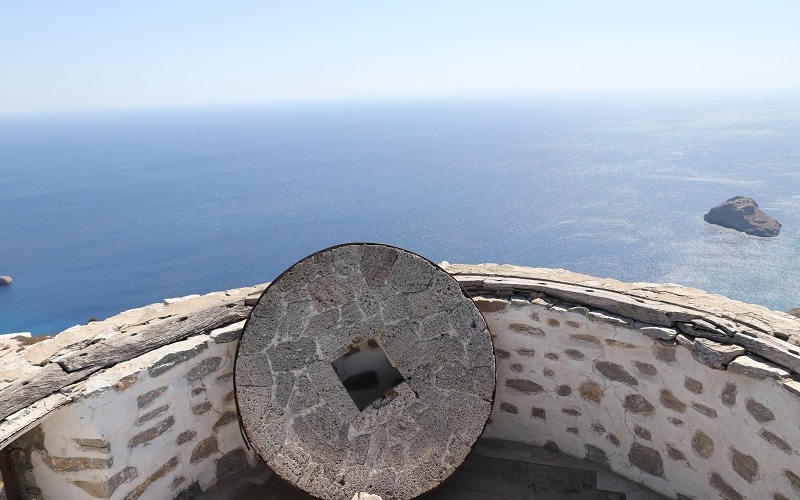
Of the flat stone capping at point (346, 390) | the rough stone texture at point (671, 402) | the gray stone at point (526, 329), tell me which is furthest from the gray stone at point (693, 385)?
the flat stone capping at point (346, 390)

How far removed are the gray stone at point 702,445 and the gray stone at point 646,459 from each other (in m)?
0.36

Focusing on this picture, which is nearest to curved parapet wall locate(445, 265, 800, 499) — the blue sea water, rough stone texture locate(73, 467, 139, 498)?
rough stone texture locate(73, 467, 139, 498)

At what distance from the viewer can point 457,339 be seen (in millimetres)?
4918

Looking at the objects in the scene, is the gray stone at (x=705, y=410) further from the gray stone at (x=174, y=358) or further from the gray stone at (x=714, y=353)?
the gray stone at (x=174, y=358)

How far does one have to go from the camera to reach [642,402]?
15.4 feet

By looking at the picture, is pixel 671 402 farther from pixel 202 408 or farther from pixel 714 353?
pixel 202 408

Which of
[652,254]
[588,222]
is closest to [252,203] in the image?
[588,222]

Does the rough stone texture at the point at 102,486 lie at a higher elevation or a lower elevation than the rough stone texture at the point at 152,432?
lower

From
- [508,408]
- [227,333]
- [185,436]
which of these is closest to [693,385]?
[508,408]

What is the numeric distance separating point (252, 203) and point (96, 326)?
7358 cm

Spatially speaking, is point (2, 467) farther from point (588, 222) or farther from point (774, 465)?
point (588, 222)

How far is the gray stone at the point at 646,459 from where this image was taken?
15.5ft

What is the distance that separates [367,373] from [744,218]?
64.5 meters

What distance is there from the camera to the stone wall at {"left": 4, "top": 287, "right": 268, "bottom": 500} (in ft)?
13.5
